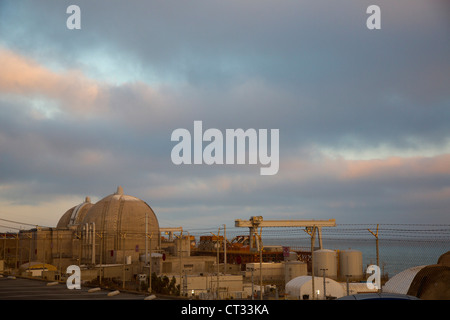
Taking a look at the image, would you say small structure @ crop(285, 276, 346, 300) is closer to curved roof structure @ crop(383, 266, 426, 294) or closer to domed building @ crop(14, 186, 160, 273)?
curved roof structure @ crop(383, 266, 426, 294)

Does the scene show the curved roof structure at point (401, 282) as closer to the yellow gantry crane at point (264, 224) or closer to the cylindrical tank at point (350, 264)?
the yellow gantry crane at point (264, 224)

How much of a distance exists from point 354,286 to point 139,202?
45228mm

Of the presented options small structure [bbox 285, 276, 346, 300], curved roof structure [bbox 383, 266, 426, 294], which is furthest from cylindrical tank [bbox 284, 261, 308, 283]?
curved roof structure [bbox 383, 266, 426, 294]

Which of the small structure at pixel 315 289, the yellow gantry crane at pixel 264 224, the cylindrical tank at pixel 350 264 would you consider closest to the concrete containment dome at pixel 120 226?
the yellow gantry crane at pixel 264 224

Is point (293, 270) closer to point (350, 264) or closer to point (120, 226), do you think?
point (350, 264)

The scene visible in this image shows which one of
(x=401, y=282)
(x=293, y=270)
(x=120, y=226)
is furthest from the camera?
(x=120, y=226)

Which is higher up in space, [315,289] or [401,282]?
[401,282]

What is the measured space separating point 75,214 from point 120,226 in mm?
20230

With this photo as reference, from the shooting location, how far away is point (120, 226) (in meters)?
82.8

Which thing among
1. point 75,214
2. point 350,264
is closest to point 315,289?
point 350,264

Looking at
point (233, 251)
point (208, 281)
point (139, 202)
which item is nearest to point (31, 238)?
point (139, 202)

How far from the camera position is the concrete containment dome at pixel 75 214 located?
97438mm
